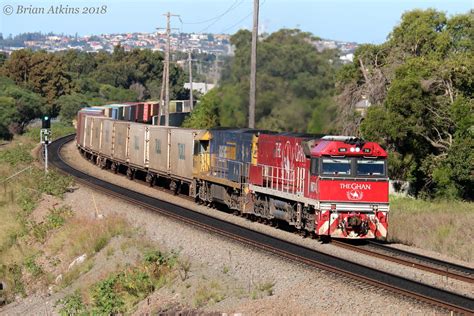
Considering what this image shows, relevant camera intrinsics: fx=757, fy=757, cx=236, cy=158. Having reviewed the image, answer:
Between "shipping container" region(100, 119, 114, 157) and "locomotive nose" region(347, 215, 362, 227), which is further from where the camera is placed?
"shipping container" region(100, 119, 114, 157)

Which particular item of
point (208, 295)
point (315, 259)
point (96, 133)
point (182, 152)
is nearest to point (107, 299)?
point (208, 295)

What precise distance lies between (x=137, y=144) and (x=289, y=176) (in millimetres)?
18341

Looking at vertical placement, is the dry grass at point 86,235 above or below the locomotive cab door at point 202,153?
below

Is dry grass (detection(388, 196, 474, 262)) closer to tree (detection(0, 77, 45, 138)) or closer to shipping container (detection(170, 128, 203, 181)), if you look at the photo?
shipping container (detection(170, 128, 203, 181))

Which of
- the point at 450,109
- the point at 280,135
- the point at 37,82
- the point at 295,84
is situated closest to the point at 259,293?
the point at 280,135

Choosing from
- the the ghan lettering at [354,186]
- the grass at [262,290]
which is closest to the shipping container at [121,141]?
the the ghan lettering at [354,186]

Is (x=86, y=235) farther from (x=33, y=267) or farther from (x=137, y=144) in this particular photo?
(x=137, y=144)

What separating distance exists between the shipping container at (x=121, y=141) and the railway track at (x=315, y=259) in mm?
9126

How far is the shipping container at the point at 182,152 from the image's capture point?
31.8 m

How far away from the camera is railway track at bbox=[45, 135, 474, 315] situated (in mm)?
14344

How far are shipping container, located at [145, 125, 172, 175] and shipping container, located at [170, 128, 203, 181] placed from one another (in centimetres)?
70

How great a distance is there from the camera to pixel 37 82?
4092 inches

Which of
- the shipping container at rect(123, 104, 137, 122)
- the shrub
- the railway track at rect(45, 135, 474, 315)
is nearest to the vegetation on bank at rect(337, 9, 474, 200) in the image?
the railway track at rect(45, 135, 474, 315)

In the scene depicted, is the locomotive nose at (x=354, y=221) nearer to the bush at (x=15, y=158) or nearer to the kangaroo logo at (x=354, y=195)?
the kangaroo logo at (x=354, y=195)
